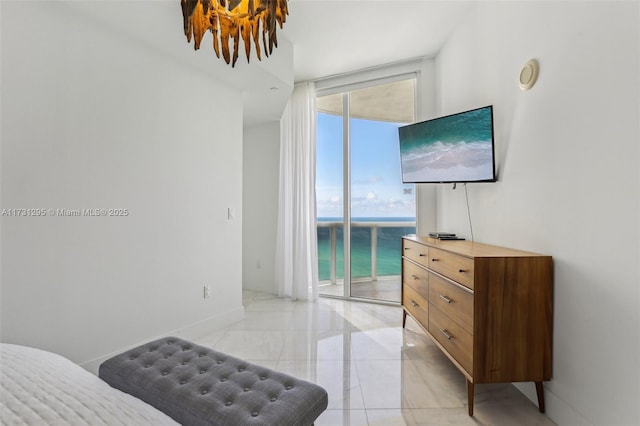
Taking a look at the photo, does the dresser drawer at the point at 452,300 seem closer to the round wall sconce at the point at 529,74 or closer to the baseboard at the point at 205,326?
the round wall sconce at the point at 529,74

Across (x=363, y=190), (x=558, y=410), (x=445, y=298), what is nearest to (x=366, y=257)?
(x=363, y=190)

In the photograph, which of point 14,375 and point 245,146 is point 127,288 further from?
point 245,146

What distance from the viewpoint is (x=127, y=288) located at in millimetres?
2326

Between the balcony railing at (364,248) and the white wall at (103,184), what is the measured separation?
5.16ft

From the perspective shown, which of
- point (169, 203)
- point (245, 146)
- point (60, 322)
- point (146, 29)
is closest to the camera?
point (60, 322)

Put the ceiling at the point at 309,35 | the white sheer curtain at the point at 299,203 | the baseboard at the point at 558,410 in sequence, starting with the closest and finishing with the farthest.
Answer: the baseboard at the point at 558,410 → the ceiling at the point at 309,35 → the white sheer curtain at the point at 299,203

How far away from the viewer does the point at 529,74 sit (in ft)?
6.30

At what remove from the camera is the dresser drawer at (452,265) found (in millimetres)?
1774

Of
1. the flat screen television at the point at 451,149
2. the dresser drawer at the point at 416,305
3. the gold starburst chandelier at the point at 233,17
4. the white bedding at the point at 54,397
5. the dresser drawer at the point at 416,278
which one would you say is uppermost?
the gold starburst chandelier at the point at 233,17

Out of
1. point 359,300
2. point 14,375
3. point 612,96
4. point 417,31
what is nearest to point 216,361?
point 14,375

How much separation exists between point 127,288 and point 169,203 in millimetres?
712

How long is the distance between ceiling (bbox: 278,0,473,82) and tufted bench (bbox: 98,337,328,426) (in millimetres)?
2606

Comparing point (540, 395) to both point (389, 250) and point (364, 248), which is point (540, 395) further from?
point (364, 248)

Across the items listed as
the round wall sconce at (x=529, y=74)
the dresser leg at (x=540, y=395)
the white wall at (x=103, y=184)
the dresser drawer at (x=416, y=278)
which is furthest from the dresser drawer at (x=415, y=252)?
the white wall at (x=103, y=184)
